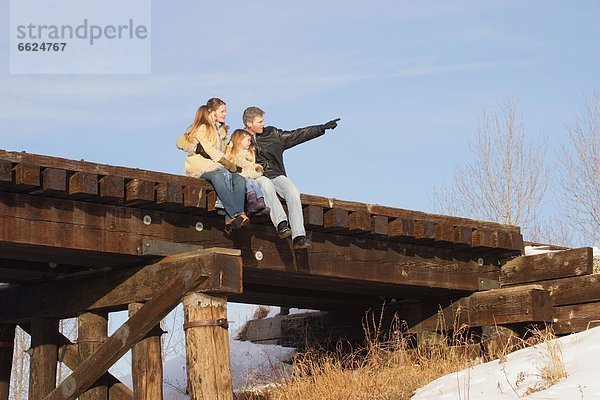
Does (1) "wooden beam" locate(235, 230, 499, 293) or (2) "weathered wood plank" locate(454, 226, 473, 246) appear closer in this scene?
(1) "wooden beam" locate(235, 230, 499, 293)

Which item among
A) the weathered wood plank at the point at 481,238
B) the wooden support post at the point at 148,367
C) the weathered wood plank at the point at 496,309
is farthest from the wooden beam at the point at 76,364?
the weathered wood plank at the point at 481,238

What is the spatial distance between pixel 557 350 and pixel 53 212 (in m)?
4.77

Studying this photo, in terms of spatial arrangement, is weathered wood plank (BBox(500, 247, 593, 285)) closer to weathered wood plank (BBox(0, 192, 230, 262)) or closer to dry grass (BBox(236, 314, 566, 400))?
dry grass (BBox(236, 314, 566, 400))

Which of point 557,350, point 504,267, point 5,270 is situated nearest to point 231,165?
point 5,270

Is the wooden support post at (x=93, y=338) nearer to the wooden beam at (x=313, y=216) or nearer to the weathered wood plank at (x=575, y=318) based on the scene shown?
the wooden beam at (x=313, y=216)

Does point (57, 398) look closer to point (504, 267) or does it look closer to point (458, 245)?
point (458, 245)

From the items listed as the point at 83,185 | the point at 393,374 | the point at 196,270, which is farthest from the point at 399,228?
the point at 83,185

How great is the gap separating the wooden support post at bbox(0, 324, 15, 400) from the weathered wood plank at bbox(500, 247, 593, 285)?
6.00 meters

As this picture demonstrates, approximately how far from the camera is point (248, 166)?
32.6 feet

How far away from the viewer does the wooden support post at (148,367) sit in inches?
386

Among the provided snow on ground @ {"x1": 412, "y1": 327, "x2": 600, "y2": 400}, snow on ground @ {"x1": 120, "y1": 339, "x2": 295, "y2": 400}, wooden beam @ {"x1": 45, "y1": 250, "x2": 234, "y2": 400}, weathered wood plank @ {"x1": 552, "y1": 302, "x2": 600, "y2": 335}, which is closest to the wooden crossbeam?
wooden beam @ {"x1": 45, "y1": 250, "x2": 234, "y2": 400}

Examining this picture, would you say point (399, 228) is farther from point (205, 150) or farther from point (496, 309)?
point (205, 150)

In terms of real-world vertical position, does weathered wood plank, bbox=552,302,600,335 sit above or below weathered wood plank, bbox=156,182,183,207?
below

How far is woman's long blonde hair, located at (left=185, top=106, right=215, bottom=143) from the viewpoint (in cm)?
977
